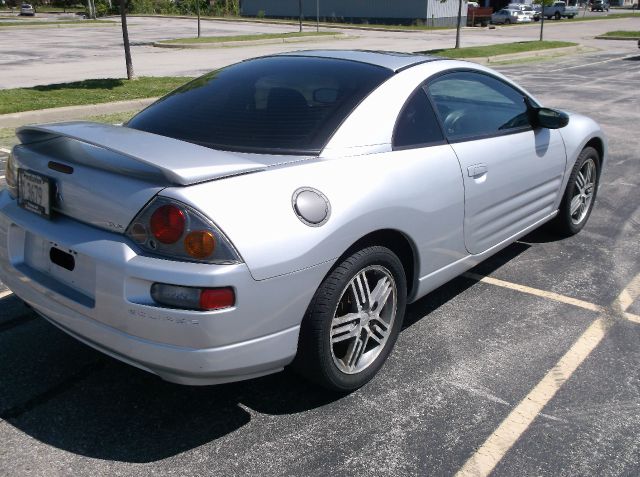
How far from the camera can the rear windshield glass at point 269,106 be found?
3.00m

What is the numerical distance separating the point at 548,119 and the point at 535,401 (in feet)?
6.62

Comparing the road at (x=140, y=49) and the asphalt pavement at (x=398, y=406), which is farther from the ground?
the road at (x=140, y=49)

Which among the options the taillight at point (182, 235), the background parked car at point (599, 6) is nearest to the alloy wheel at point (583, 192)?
the taillight at point (182, 235)

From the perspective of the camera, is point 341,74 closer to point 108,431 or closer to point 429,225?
point 429,225

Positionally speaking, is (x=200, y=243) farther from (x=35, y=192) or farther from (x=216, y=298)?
(x=35, y=192)

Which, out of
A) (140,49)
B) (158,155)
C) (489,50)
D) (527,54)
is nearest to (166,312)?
(158,155)

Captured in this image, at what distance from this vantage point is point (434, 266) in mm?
3389

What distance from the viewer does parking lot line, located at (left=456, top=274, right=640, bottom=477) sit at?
2582mm

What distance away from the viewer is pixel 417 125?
3.34 metres

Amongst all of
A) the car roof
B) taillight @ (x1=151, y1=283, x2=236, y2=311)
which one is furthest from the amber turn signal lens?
the car roof

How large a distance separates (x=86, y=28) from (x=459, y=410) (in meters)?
41.6

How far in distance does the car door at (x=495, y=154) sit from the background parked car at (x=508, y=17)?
51.7 meters

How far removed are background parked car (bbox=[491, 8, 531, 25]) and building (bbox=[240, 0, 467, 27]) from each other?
4721 millimetres

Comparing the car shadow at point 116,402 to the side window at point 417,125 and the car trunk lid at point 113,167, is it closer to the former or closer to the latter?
the car trunk lid at point 113,167
